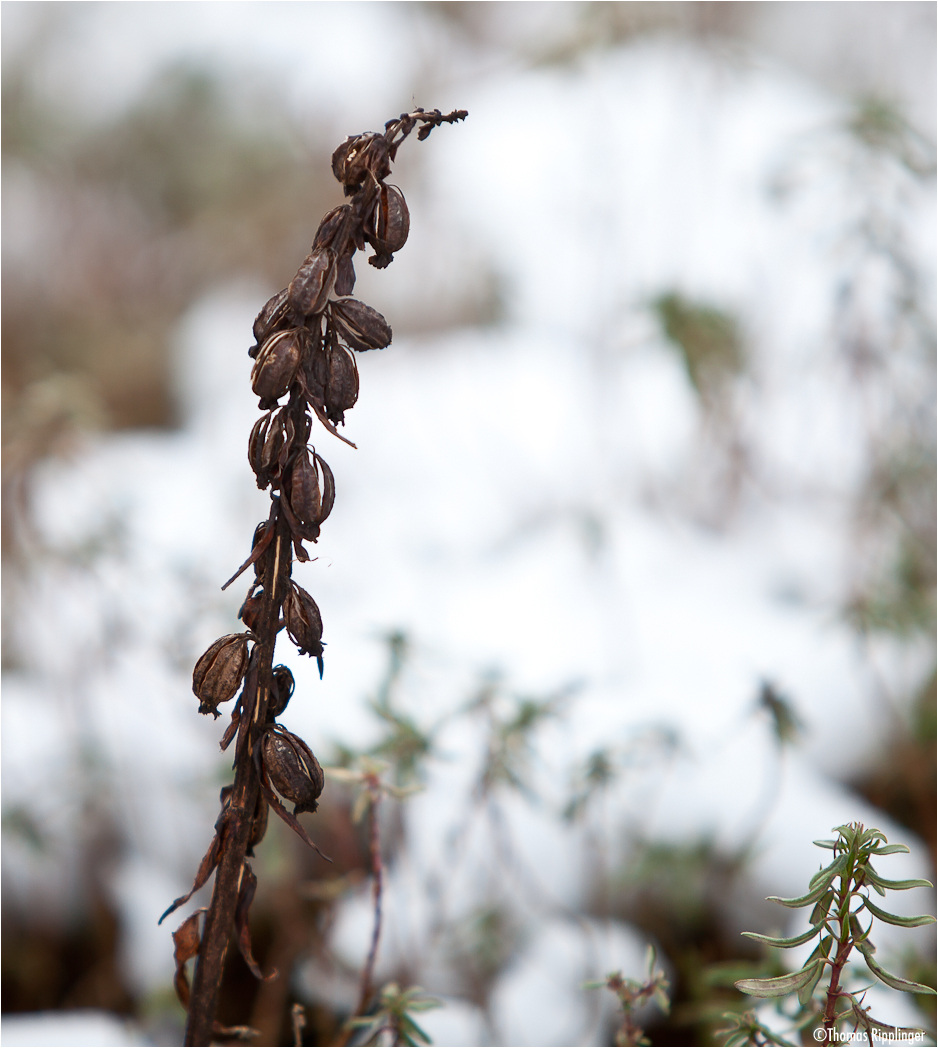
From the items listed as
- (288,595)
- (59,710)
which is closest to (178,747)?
(59,710)

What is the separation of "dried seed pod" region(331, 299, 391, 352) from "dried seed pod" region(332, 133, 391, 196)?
6 centimetres

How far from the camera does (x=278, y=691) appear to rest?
1.59 feet

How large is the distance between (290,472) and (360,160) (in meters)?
0.16

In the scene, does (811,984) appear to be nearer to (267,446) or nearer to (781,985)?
(781,985)

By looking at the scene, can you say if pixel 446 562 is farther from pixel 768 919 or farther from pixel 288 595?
pixel 288 595

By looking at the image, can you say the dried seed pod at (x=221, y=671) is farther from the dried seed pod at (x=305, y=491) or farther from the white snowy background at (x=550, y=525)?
the white snowy background at (x=550, y=525)

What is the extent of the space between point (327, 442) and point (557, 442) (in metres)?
0.57

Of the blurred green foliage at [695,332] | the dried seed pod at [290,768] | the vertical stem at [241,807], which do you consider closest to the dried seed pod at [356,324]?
the vertical stem at [241,807]

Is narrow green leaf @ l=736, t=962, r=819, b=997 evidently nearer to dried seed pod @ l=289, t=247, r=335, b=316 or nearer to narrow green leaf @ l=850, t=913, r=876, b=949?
narrow green leaf @ l=850, t=913, r=876, b=949

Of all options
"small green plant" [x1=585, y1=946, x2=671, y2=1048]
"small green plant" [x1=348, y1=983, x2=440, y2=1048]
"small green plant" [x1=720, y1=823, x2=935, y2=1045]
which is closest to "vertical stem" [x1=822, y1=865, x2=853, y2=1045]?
"small green plant" [x1=720, y1=823, x2=935, y2=1045]

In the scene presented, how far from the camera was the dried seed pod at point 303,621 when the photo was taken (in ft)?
1.50

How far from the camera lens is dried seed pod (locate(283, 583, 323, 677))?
0.46 m

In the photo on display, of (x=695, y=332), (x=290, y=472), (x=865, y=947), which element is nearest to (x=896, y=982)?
(x=865, y=947)

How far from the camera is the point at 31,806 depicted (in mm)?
1201
